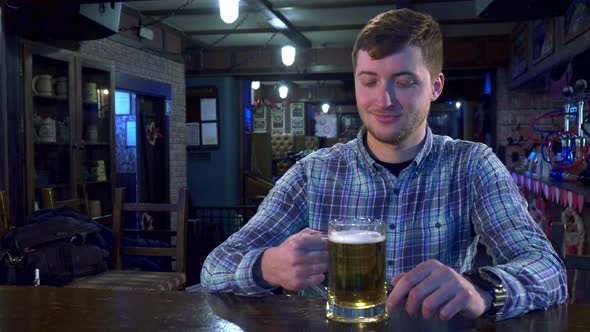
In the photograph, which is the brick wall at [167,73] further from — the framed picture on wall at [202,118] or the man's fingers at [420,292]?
the man's fingers at [420,292]

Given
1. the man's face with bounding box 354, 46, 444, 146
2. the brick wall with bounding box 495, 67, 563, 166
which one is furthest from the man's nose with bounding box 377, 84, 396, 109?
the brick wall with bounding box 495, 67, 563, 166

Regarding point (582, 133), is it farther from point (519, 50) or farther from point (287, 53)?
point (287, 53)

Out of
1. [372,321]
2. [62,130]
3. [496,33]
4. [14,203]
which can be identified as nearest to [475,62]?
[496,33]

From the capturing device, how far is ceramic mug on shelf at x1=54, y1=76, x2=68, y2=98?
490 centimetres

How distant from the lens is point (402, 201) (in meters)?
1.56

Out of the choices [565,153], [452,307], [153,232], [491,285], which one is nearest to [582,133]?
[565,153]

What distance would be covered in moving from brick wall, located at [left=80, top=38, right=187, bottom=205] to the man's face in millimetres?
5156

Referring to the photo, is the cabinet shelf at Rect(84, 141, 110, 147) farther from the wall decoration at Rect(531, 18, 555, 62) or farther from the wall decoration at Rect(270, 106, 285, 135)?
the wall decoration at Rect(270, 106, 285, 135)

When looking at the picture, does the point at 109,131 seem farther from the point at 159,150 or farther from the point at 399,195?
the point at 399,195

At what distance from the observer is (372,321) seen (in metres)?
1.02

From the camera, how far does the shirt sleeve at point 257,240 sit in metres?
1.29

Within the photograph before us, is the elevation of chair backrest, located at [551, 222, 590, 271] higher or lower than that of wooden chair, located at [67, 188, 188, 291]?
higher

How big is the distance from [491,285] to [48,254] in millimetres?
2711

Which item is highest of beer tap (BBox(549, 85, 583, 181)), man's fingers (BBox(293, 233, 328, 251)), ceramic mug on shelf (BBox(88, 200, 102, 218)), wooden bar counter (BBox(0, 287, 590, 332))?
beer tap (BBox(549, 85, 583, 181))
